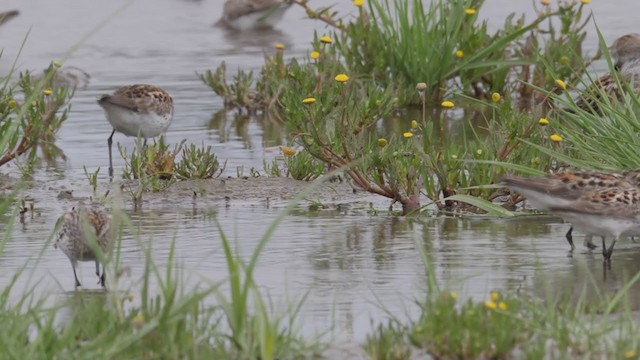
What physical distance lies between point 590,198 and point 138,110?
17.9ft

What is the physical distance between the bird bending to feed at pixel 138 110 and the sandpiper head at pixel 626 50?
15.5ft

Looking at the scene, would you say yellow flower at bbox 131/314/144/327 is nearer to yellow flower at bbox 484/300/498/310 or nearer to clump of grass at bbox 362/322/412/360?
clump of grass at bbox 362/322/412/360

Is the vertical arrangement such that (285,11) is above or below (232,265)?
above

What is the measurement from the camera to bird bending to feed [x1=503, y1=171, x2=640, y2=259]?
8.98 meters

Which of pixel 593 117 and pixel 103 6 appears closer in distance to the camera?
pixel 593 117

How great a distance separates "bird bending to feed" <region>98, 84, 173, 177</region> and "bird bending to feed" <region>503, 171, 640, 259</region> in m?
5.00

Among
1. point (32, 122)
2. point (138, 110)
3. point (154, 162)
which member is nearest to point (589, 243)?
point (154, 162)

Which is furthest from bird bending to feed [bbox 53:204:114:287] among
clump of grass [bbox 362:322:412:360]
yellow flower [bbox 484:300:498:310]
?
yellow flower [bbox 484:300:498:310]

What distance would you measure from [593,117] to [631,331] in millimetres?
3887

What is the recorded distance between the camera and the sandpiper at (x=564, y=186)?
915 cm

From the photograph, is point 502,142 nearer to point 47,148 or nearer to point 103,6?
point 47,148

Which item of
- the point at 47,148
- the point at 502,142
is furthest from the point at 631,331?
the point at 47,148

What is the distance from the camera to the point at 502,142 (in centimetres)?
1085

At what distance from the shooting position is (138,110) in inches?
531
